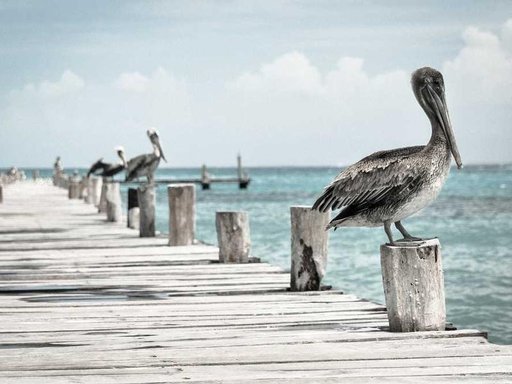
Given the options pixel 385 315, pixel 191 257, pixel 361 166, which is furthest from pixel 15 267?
pixel 361 166

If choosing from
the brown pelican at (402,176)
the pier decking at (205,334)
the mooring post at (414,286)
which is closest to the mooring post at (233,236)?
the pier decking at (205,334)

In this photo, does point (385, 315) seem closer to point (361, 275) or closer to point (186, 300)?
point (186, 300)

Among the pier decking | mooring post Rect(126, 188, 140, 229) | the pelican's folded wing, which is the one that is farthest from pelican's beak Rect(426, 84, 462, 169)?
mooring post Rect(126, 188, 140, 229)

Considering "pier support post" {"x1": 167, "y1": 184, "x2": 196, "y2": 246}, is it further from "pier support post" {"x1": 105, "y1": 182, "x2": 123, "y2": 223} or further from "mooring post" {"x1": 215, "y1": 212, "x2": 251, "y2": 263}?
"pier support post" {"x1": 105, "y1": 182, "x2": 123, "y2": 223}

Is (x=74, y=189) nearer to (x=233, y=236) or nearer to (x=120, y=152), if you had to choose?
(x=120, y=152)

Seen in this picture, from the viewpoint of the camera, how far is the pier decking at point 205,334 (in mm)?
4949

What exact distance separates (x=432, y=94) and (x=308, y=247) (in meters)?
2.58

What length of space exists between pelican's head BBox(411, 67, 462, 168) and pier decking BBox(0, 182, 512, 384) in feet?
4.23

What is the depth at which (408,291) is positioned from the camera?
5863 mm

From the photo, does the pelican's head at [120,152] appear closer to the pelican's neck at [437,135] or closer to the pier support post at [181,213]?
the pier support post at [181,213]

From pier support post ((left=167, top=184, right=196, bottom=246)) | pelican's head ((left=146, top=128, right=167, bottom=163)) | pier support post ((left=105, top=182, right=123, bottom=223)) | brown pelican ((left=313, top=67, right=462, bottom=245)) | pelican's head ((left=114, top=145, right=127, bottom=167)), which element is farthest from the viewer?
pelican's head ((left=114, top=145, right=127, bottom=167))

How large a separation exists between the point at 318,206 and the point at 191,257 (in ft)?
18.0

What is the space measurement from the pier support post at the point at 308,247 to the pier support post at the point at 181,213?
4.56m

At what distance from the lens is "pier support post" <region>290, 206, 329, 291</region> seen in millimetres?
8188
